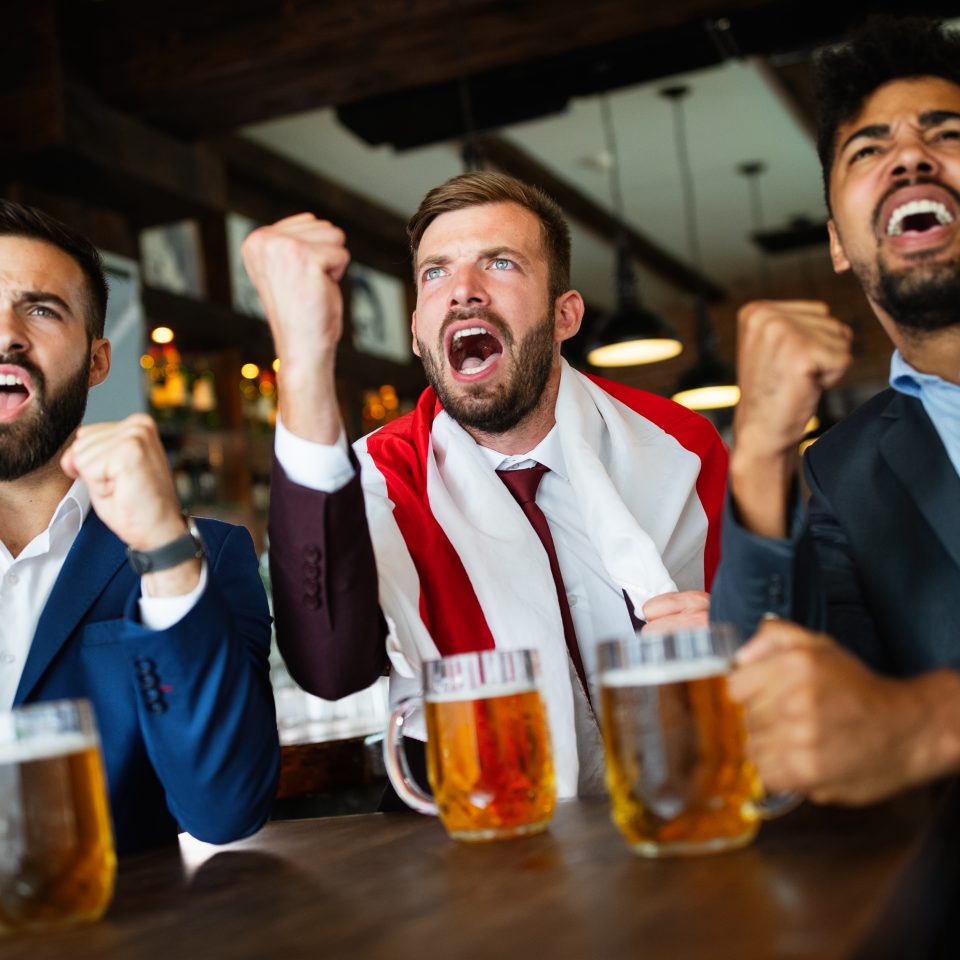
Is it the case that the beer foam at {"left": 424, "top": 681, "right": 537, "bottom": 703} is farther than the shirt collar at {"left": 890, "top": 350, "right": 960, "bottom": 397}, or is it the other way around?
the shirt collar at {"left": 890, "top": 350, "right": 960, "bottom": 397}

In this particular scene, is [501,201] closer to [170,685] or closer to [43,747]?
[170,685]

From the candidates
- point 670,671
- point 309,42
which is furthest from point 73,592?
point 309,42

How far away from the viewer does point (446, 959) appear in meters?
0.68

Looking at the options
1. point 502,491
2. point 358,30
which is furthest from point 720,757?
point 358,30

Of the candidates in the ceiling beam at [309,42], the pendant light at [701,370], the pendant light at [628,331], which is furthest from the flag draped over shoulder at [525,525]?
the pendant light at [701,370]

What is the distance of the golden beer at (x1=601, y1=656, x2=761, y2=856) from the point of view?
85cm

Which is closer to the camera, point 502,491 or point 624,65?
point 502,491

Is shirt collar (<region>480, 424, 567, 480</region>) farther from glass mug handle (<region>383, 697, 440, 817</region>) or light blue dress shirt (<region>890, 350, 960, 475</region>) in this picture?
glass mug handle (<region>383, 697, 440, 817</region>)

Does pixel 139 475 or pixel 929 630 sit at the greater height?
pixel 139 475

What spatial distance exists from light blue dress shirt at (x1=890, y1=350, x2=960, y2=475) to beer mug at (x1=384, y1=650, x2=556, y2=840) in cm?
79

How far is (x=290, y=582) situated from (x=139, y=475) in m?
0.30

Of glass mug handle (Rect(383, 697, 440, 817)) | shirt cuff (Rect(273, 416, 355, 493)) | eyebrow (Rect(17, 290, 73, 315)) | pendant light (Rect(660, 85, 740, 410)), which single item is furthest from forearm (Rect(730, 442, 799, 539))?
pendant light (Rect(660, 85, 740, 410))

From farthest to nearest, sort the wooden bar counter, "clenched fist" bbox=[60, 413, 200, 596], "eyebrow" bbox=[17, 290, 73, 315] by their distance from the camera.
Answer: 1. "eyebrow" bbox=[17, 290, 73, 315]
2. "clenched fist" bbox=[60, 413, 200, 596]
3. the wooden bar counter

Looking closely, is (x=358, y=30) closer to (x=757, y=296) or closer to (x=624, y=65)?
(x=624, y=65)
